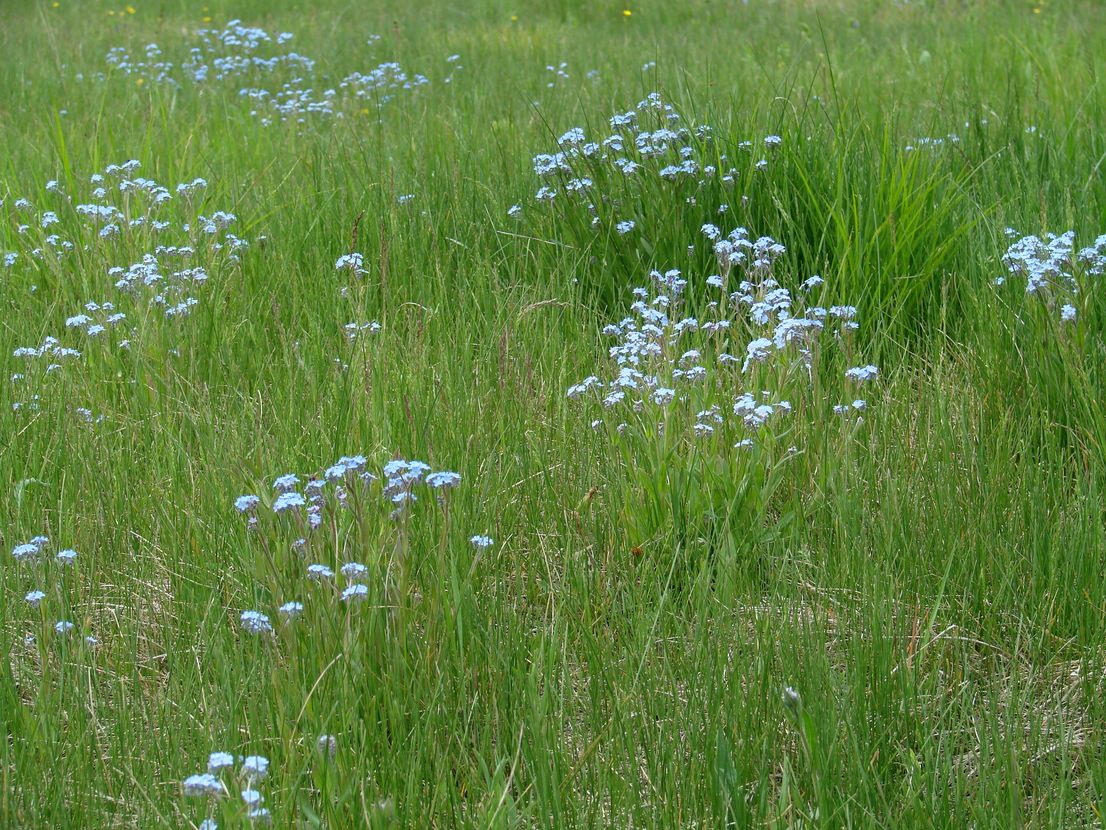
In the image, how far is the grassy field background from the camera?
180 cm

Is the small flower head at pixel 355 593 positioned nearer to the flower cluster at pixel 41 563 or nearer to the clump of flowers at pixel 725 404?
the flower cluster at pixel 41 563

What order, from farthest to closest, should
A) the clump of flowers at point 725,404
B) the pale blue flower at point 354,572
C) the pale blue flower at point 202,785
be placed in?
the clump of flowers at point 725,404, the pale blue flower at point 354,572, the pale blue flower at point 202,785

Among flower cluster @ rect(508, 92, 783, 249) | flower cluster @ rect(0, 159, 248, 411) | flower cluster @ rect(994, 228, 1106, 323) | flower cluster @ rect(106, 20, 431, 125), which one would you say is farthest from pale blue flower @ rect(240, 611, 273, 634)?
flower cluster @ rect(106, 20, 431, 125)

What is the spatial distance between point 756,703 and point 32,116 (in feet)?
19.6

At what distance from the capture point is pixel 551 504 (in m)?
2.60

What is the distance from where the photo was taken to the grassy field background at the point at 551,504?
180cm

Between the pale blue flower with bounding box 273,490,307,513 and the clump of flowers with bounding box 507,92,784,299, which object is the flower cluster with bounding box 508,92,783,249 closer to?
the clump of flowers with bounding box 507,92,784,299

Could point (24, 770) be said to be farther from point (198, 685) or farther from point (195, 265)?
point (195, 265)

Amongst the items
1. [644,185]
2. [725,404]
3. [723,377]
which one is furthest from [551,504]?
[644,185]

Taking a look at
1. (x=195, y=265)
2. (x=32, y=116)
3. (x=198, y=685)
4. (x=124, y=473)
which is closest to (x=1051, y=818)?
(x=198, y=685)

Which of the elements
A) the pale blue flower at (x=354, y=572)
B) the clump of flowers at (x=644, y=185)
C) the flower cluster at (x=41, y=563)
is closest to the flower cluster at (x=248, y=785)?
the pale blue flower at (x=354, y=572)

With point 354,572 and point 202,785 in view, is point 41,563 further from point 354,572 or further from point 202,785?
point 202,785

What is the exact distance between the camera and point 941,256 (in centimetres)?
356

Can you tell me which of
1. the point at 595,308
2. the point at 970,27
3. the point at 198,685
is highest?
the point at 970,27
